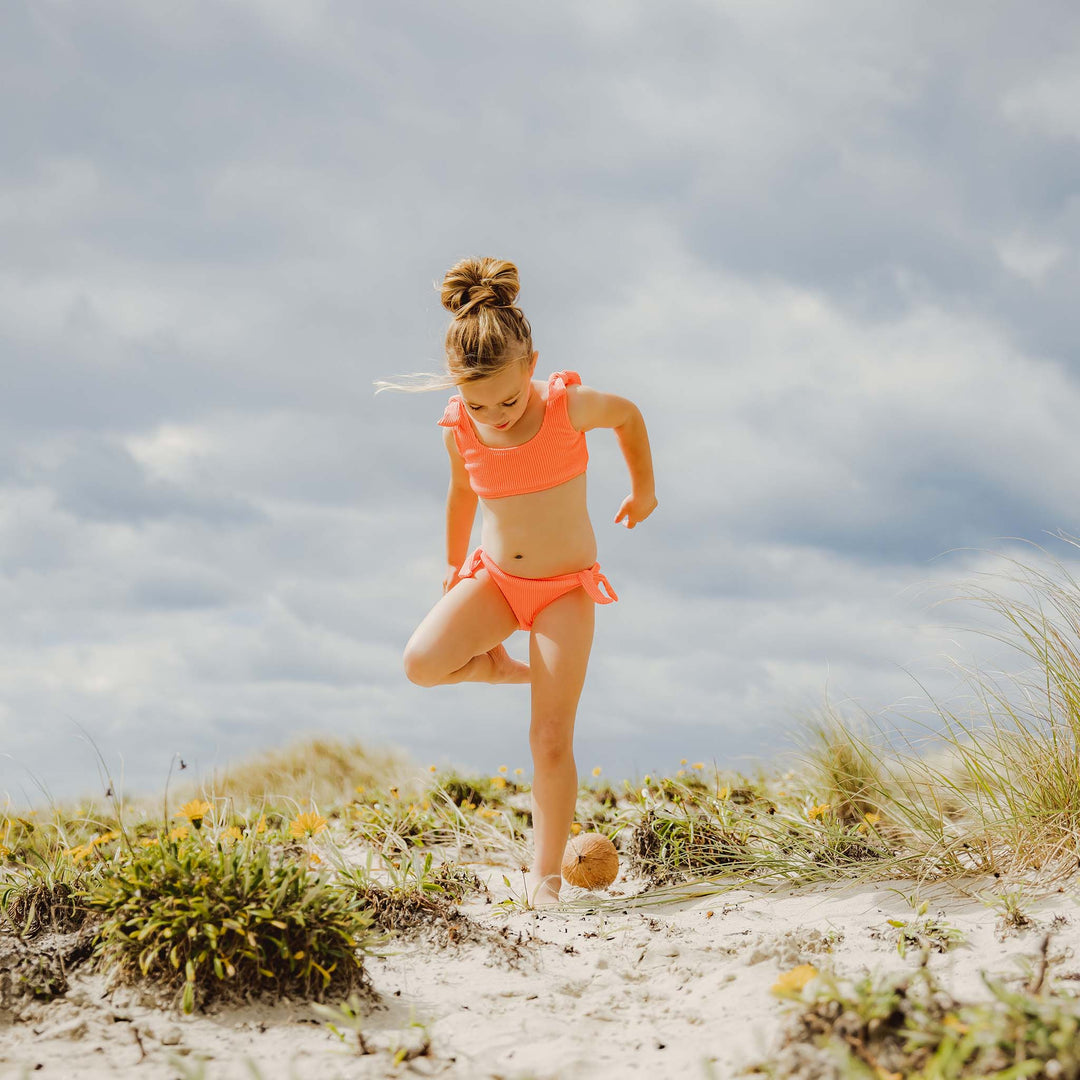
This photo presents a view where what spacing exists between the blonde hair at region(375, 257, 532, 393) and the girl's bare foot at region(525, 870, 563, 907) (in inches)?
88.4

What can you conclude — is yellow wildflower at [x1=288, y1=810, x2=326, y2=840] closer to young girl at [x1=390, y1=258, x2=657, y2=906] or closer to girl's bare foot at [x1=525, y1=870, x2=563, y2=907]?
young girl at [x1=390, y1=258, x2=657, y2=906]

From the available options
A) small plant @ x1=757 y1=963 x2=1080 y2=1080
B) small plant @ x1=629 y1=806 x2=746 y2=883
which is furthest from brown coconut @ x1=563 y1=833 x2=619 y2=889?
small plant @ x1=757 y1=963 x2=1080 y2=1080

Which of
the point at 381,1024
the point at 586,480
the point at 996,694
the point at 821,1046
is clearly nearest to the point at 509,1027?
the point at 381,1024

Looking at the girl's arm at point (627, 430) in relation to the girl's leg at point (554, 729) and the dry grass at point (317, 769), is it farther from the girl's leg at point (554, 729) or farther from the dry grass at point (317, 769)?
the dry grass at point (317, 769)

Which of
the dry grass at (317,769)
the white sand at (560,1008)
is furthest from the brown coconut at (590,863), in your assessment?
the dry grass at (317,769)

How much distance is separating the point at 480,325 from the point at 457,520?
1199mm

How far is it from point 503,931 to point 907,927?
4.85 feet

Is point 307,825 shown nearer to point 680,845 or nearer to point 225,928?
point 225,928

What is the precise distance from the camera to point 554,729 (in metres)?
4.39

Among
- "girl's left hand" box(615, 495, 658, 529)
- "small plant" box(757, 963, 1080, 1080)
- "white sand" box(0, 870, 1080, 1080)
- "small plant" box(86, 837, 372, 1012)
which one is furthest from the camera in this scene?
"girl's left hand" box(615, 495, 658, 529)

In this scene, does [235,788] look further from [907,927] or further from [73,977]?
[907,927]

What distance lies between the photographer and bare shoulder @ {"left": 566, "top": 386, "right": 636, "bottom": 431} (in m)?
4.46

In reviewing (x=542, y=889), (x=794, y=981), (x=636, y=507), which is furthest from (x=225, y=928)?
(x=636, y=507)

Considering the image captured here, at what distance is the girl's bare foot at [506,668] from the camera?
16.1 feet
